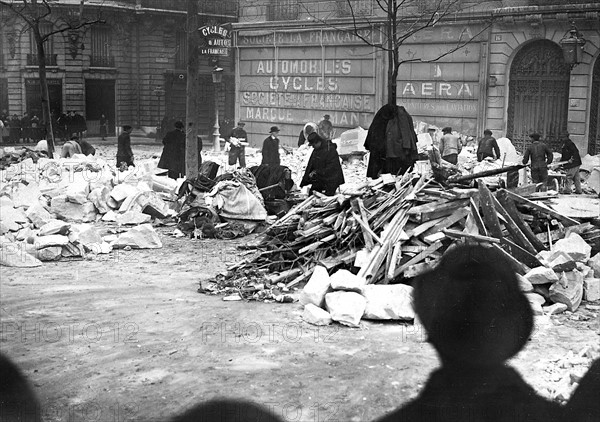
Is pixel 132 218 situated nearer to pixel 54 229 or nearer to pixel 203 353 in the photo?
pixel 54 229

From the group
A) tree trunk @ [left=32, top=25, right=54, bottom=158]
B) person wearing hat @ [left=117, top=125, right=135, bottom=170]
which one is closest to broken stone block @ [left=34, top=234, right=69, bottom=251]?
person wearing hat @ [left=117, top=125, right=135, bottom=170]

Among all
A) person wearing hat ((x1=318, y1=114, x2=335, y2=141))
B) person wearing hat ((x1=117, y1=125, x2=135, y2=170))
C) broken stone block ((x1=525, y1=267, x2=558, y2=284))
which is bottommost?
broken stone block ((x1=525, y1=267, x2=558, y2=284))

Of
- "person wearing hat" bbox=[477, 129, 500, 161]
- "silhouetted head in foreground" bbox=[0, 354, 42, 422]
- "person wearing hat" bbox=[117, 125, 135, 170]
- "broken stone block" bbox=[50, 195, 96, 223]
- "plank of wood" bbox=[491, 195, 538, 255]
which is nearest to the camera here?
"silhouetted head in foreground" bbox=[0, 354, 42, 422]

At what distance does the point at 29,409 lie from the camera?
5.45 m

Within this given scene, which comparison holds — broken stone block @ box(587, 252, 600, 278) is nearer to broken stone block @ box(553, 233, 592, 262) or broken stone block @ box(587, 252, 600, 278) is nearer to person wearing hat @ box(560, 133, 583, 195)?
broken stone block @ box(553, 233, 592, 262)

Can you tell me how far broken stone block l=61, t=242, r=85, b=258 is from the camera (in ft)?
34.6

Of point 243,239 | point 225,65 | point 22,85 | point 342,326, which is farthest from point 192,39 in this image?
point 225,65

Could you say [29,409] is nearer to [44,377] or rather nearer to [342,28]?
[44,377]

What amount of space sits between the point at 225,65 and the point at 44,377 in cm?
3569

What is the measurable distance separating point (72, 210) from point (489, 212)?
7821mm

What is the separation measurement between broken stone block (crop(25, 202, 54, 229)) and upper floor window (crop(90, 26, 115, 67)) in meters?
23.8

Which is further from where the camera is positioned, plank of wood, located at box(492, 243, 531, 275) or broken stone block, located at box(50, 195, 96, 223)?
broken stone block, located at box(50, 195, 96, 223)

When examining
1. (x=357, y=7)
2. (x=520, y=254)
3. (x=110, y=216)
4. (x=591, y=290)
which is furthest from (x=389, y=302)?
(x=357, y=7)

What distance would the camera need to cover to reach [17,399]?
18.3 feet
